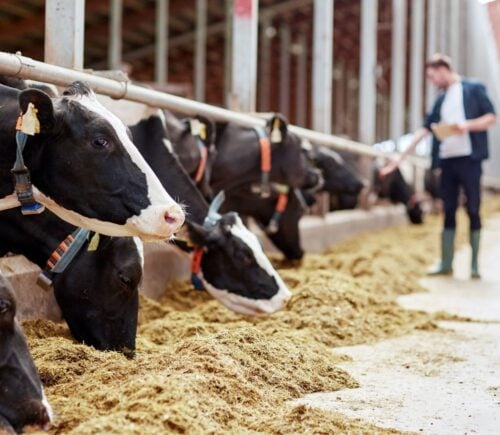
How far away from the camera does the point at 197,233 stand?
15.9 ft

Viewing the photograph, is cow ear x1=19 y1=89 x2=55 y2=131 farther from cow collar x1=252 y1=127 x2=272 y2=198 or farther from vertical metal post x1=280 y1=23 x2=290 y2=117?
vertical metal post x1=280 y1=23 x2=290 y2=117

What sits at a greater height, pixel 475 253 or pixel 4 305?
pixel 4 305

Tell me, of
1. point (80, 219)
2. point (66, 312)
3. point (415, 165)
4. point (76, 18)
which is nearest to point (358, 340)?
point (66, 312)

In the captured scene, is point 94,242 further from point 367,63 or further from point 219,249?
point 367,63

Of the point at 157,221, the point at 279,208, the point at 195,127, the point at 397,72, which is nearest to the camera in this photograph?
the point at 157,221

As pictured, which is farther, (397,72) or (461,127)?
(397,72)

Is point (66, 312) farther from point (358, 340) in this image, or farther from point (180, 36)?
point (180, 36)

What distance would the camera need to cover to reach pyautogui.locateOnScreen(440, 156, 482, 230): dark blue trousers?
300 inches

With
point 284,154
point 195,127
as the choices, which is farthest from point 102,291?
point 284,154

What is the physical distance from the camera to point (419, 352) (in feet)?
13.9

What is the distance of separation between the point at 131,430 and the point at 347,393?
4.15 feet

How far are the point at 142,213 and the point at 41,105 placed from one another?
502mm

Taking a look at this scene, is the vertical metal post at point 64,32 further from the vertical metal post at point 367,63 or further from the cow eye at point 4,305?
the vertical metal post at point 367,63

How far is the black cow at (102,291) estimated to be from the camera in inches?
146
